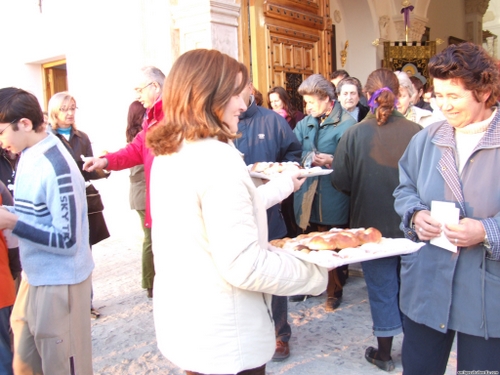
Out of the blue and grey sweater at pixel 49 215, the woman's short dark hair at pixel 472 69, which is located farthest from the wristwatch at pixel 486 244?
the blue and grey sweater at pixel 49 215

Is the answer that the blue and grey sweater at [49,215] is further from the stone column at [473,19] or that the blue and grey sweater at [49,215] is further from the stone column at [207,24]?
the stone column at [473,19]

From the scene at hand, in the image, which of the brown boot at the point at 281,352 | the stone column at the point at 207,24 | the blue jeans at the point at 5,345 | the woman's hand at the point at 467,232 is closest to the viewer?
the woman's hand at the point at 467,232

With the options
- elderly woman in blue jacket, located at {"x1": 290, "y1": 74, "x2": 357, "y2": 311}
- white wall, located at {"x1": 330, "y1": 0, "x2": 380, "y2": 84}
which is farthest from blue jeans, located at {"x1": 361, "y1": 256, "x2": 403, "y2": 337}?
white wall, located at {"x1": 330, "y1": 0, "x2": 380, "y2": 84}

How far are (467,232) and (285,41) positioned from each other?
17.6ft

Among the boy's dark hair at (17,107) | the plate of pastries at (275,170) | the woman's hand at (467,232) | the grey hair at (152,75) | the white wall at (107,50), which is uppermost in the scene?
the white wall at (107,50)

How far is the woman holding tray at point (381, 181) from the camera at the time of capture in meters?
3.20

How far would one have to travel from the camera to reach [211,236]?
5.12ft

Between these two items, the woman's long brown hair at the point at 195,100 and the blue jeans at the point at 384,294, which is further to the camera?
the blue jeans at the point at 384,294

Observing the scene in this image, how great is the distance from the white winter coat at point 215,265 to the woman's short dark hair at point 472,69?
38.8 inches

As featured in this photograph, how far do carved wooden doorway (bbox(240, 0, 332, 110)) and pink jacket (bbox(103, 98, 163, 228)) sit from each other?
9.56 feet

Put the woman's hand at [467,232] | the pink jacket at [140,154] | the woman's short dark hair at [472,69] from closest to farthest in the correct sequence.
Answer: the woman's hand at [467,232], the woman's short dark hair at [472,69], the pink jacket at [140,154]

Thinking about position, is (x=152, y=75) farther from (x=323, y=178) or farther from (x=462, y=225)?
(x=462, y=225)

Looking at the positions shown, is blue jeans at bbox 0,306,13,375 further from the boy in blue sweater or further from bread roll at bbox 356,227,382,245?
bread roll at bbox 356,227,382,245

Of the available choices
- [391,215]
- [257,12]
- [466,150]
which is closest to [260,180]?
[391,215]
